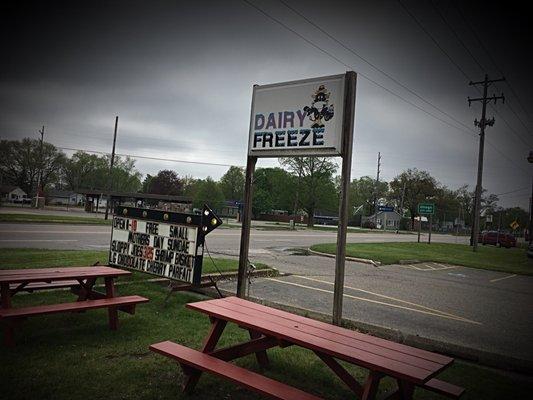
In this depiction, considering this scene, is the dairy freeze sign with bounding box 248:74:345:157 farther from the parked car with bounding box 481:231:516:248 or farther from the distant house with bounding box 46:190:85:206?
the distant house with bounding box 46:190:85:206

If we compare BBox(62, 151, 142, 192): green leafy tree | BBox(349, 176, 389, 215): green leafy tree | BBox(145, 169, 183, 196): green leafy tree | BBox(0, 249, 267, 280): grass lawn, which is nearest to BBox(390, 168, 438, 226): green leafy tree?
BBox(349, 176, 389, 215): green leafy tree

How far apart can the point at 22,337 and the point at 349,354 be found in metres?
4.09

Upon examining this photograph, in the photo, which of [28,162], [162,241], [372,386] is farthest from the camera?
[28,162]

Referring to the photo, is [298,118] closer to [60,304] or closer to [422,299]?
[60,304]

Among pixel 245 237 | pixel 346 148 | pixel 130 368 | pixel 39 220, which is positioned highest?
pixel 346 148

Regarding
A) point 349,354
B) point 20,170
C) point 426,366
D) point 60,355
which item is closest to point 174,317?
point 60,355

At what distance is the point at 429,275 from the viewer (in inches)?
562

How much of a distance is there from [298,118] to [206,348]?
417 cm

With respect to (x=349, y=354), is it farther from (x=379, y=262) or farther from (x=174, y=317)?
(x=379, y=262)

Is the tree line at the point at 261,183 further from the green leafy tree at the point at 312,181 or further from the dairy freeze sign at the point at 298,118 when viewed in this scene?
the dairy freeze sign at the point at 298,118

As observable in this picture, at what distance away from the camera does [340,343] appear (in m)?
3.30

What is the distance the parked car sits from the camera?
43062 millimetres

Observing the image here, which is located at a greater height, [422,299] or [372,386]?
[372,386]

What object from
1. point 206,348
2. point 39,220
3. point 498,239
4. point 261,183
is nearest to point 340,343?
point 206,348
